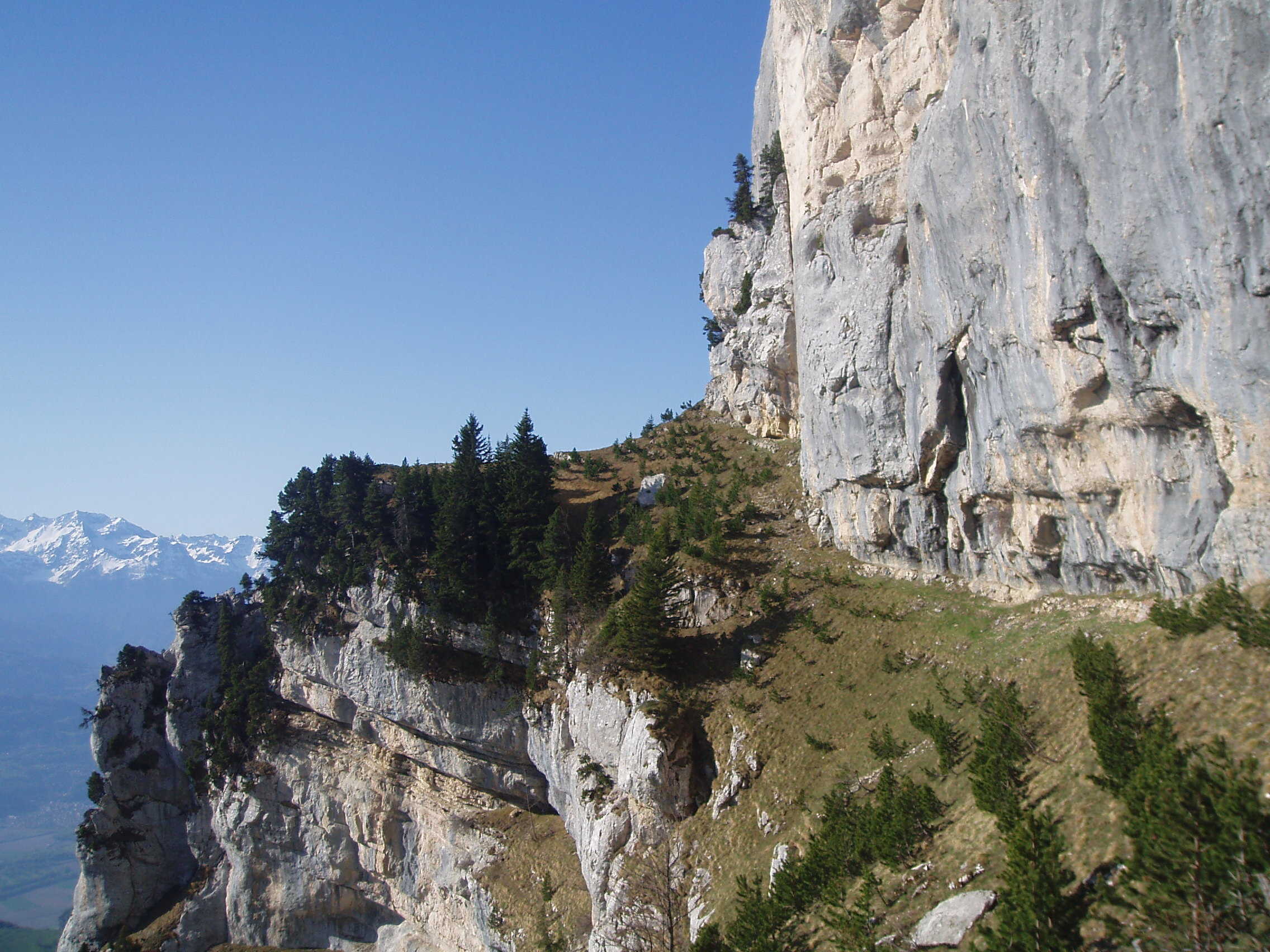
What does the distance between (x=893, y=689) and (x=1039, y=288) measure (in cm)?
1445

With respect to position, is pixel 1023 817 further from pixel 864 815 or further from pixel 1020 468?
pixel 1020 468

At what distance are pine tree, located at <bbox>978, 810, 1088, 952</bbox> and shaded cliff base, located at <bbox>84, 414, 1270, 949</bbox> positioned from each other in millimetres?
1221

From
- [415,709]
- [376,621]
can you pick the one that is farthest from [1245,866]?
[376,621]

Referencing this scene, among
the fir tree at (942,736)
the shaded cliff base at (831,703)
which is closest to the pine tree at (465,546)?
the shaded cliff base at (831,703)

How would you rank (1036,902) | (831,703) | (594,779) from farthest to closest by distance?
(594,779) < (831,703) < (1036,902)

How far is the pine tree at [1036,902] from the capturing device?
12.1m

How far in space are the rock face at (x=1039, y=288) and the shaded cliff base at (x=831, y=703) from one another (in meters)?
2.24

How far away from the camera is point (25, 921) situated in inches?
6122

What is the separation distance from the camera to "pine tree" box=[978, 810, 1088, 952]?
12.1 m

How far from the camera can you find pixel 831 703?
27406mm

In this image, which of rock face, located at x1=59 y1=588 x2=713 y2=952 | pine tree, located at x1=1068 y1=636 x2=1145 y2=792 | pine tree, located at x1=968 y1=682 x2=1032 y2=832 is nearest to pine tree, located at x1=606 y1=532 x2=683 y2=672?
rock face, located at x1=59 y1=588 x2=713 y2=952

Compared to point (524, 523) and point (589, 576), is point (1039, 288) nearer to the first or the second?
point (589, 576)

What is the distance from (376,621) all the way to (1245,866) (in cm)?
4299

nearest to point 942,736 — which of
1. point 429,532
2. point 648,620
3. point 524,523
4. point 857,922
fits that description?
point 857,922
